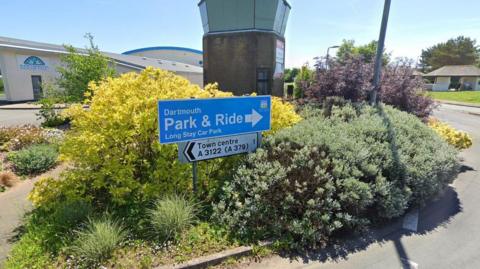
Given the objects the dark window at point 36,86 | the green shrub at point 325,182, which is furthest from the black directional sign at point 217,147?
the dark window at point 36,86

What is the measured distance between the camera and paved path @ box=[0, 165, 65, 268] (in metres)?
3.50

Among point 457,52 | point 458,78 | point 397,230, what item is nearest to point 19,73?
point 397,230

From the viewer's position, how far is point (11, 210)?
14.0 ft

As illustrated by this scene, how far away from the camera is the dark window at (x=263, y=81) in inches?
492

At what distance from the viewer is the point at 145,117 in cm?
391

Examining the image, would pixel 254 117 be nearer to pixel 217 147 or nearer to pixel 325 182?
pixel 217 147

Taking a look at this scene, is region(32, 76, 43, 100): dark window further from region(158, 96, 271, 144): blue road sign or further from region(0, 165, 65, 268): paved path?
region(158, 96, 271, 144): blue road sign

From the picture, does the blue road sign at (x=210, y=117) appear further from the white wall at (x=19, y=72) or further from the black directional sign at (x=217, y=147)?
the white wall at (x=19, y=72)

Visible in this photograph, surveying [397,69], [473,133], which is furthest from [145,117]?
[473,133]

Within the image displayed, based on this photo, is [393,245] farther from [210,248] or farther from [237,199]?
[210,248]

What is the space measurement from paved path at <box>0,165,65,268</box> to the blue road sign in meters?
2.49

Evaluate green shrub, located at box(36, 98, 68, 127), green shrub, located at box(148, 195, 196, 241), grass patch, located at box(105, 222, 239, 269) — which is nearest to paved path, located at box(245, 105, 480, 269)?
grass patch, located at box(105, 222, 239, 269)

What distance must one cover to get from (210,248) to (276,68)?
35.5 ft

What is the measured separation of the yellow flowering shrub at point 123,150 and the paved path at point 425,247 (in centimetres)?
191
